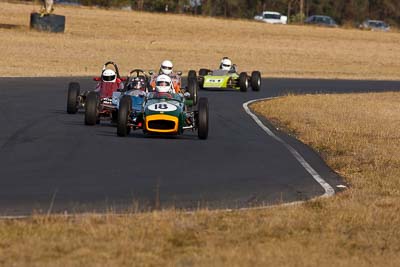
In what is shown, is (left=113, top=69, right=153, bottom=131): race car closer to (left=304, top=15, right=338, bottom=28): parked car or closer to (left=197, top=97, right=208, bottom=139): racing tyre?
(left=197, top=97, right=208, bottom=139): racing tyre

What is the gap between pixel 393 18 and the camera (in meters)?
117

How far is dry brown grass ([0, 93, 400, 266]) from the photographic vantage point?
8.90m

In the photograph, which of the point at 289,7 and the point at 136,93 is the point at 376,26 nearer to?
the point at 289,7

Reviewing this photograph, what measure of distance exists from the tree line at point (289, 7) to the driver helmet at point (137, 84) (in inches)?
3038

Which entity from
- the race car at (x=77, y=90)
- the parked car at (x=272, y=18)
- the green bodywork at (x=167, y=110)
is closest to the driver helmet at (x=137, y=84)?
the race car at (x=77, y=90)

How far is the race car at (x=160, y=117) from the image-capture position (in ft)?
60.1

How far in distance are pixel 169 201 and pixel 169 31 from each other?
55.2m

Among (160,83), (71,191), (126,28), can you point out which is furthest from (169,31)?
(71,191)

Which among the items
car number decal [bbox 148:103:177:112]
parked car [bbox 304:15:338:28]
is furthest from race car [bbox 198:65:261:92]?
parked car [bbox 304:15:338:28]

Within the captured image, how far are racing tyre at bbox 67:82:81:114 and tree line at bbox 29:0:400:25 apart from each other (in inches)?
2987

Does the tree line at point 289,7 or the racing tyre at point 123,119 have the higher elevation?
the racing tyre at point 123,119

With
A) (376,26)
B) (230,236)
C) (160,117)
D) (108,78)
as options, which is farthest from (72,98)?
(376,26)

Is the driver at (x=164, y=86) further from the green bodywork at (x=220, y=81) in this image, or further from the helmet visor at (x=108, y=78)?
the green bodywork at (x=220, y=81)

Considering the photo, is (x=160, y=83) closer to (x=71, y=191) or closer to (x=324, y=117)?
(x=324, y=117)
